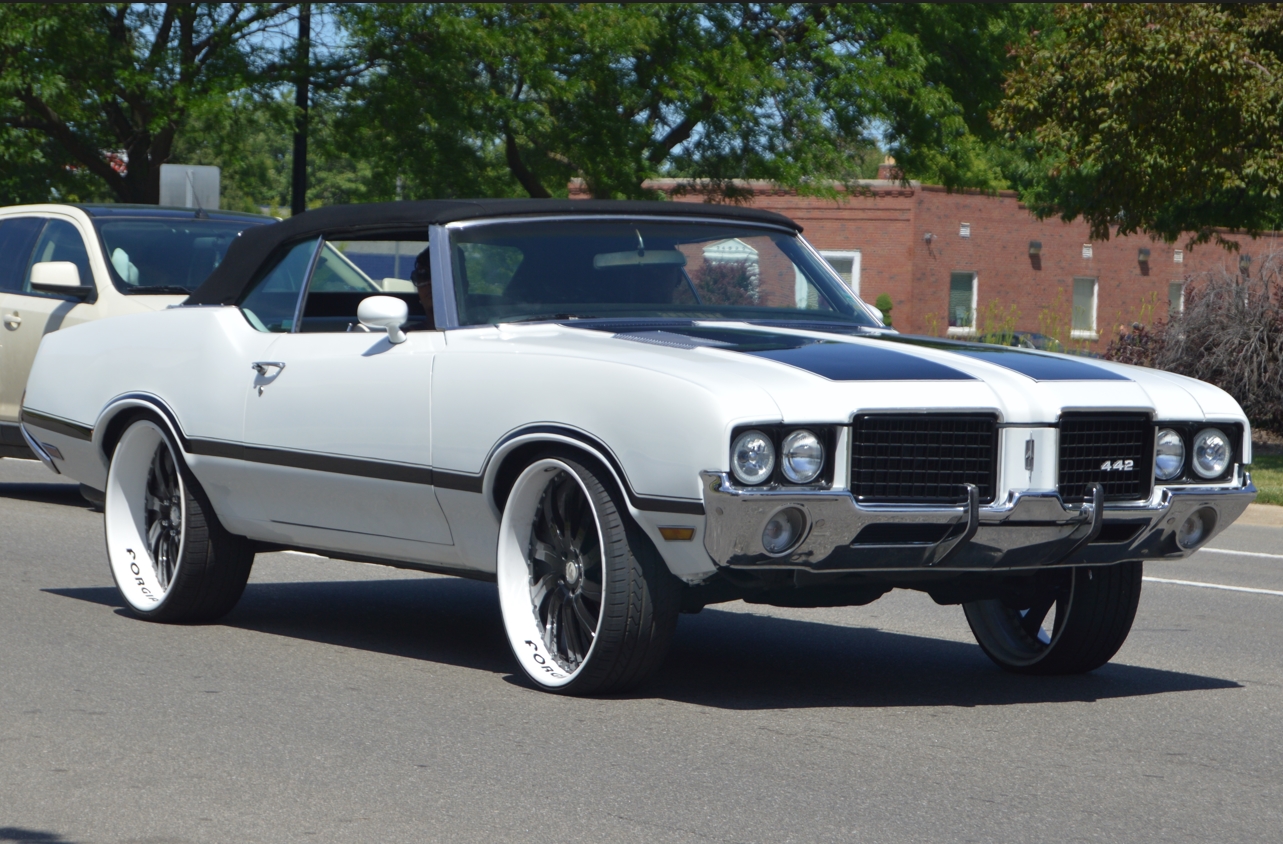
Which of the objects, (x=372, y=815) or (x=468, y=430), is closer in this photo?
(x=372, y=815)

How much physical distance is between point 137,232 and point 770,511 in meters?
8.26

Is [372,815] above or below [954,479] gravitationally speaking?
below

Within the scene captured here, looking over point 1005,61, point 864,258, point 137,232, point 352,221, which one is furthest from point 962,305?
point 352,221

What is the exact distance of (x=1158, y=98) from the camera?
55.5 ft

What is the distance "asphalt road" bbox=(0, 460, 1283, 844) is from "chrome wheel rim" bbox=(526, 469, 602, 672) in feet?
0.75

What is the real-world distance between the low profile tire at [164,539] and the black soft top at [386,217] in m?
0.68

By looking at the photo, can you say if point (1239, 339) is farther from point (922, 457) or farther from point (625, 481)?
point (625, 481)

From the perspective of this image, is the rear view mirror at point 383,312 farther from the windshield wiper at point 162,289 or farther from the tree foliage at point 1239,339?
the tree foliage at point 1239,339

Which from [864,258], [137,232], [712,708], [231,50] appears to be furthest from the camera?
[864,258]

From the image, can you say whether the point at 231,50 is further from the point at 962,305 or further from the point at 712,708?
the point at 962,305

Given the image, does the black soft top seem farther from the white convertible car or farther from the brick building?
the brick building

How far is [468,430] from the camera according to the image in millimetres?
6109

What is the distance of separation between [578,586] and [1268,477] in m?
12.0

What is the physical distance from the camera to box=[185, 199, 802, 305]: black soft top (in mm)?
6750
